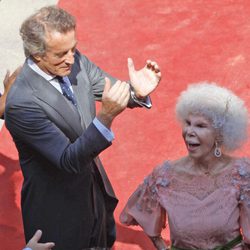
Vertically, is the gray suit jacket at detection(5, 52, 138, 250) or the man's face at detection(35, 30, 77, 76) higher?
the man's face at detection(35, 30, 77, 76)

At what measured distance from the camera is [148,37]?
7.22 m

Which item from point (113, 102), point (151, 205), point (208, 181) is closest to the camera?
point (113, 102)

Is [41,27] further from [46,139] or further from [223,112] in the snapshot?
[223,112]

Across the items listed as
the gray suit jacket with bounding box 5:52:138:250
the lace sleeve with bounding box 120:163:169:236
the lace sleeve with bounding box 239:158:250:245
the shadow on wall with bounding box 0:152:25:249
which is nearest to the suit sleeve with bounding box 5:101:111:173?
the gray suit jacket with bounding box 5:52:138:250

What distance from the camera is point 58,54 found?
3.53 metres

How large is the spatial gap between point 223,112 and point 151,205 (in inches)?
25.0

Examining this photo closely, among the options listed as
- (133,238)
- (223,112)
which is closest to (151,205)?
(223,112)

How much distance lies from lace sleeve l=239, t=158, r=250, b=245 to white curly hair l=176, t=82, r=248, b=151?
140 mm

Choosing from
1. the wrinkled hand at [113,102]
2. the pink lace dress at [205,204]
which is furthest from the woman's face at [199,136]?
the wrinkled hand at [113,102]

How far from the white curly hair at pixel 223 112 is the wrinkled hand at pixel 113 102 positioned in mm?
491

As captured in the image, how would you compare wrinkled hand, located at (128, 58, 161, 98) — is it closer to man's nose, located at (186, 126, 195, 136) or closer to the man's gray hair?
man's nose, located at (186, 126, 195, 136)

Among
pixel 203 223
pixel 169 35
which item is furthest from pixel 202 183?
pixel 169 35

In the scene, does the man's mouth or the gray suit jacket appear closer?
the gray suit jacket

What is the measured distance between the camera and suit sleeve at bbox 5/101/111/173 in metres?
3.36
